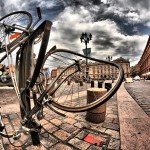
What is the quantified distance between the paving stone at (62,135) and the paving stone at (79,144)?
0.15 meters

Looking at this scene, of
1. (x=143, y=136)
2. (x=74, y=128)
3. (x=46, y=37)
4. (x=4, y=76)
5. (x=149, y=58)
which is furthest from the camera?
(x=149, y=58)

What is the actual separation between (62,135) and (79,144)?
16.6 inches

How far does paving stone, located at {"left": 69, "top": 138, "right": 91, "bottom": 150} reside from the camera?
1848 mm

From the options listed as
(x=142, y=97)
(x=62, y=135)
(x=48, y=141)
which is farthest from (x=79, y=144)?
(x=142, y=97)

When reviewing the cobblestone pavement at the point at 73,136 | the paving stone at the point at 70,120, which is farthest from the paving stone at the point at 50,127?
the paving stone at the point at 70,120

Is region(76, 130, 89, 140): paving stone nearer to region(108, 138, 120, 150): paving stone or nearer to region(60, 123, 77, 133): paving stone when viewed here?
region(60, 123, 77, 133): paving stone

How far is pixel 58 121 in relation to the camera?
289 cm

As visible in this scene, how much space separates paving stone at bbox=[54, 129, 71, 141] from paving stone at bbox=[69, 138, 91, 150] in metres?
0.15

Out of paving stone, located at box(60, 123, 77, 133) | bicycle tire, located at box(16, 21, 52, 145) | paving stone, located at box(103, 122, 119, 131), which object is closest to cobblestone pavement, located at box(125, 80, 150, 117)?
paving stone, located at box(103, 122, 119, 131)

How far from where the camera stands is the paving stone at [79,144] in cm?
185

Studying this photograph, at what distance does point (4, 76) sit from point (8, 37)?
1401 mm

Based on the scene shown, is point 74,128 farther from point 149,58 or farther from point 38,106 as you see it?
point 149,58

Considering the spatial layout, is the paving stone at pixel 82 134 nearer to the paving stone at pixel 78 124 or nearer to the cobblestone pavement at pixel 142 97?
the paving stone at pixel 78 124

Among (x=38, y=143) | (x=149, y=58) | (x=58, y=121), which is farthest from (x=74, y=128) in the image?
(x=149, y=58)
